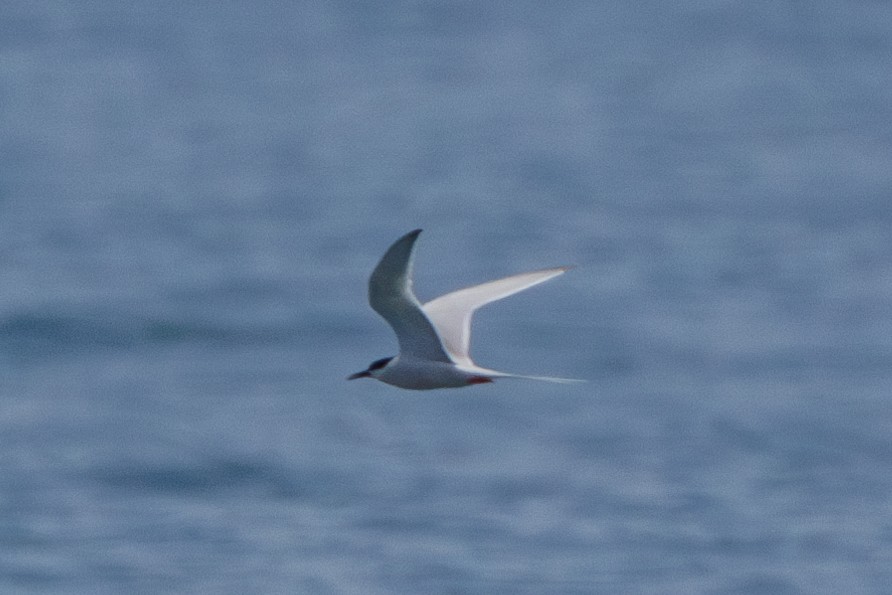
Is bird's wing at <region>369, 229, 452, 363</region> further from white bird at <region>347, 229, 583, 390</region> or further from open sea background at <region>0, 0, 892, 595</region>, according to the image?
open sea background at <region>0, 0, 892, 595</region>

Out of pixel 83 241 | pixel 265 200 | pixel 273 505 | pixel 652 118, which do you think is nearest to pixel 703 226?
pixel 652 118

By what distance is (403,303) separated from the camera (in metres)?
8.65

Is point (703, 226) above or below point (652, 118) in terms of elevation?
below

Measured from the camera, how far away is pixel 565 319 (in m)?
29.5

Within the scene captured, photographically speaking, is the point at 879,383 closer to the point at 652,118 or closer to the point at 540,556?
the point at 540,556

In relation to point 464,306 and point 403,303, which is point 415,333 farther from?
point 464,306

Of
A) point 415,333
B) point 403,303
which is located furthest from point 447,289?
point 403,303

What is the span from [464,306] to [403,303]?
1369 millimetres

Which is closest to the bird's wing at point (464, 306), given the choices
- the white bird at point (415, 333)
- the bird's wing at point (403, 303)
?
the white bird at point (415, 333)

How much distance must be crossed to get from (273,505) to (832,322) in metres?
11.0

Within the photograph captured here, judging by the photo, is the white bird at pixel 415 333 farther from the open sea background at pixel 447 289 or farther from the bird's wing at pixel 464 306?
the open sea background at pixel 447 289

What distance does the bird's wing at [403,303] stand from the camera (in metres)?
8.31

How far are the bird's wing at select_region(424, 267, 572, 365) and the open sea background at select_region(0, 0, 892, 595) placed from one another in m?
9.20

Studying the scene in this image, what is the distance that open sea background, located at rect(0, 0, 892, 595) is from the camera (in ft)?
69.8
